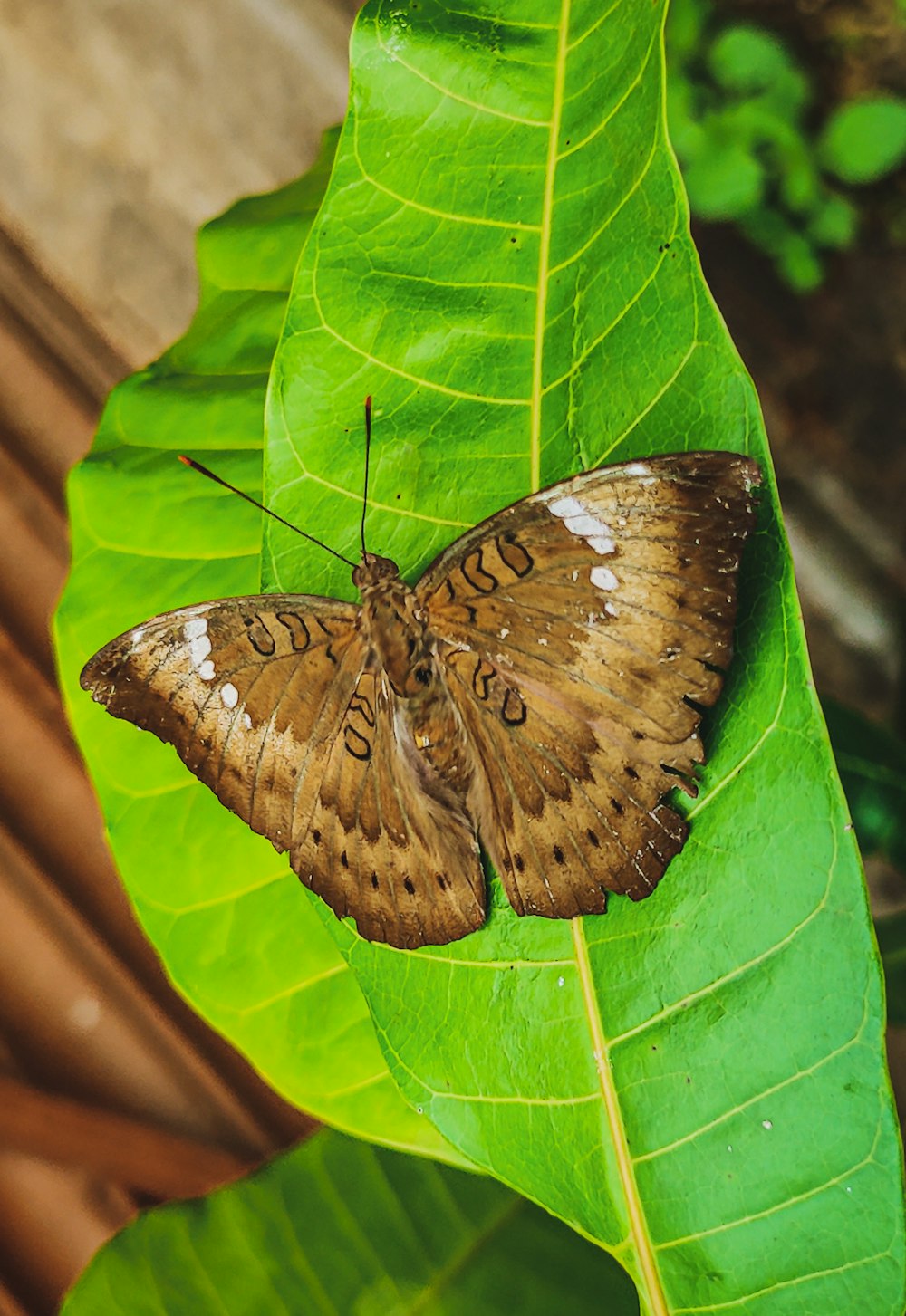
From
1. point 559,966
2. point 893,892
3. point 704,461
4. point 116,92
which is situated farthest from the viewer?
point 893,892

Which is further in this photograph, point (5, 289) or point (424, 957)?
point (5, 289)

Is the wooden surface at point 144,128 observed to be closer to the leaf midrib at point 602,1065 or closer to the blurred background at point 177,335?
the blurred background at point 177,335

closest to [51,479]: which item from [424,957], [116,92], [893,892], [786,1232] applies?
[116,92]

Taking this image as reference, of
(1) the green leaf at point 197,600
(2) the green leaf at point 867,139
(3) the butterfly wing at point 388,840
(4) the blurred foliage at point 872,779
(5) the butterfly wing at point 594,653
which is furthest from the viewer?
(2) the green leaf at point 867,139

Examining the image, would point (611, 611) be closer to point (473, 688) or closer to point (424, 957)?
point (473, 688)

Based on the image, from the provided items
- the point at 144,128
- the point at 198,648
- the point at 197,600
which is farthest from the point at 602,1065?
the point at 144,128

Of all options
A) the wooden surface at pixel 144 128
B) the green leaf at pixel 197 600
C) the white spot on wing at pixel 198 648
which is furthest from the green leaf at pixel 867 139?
the white spot on wing at pixel 198 648
